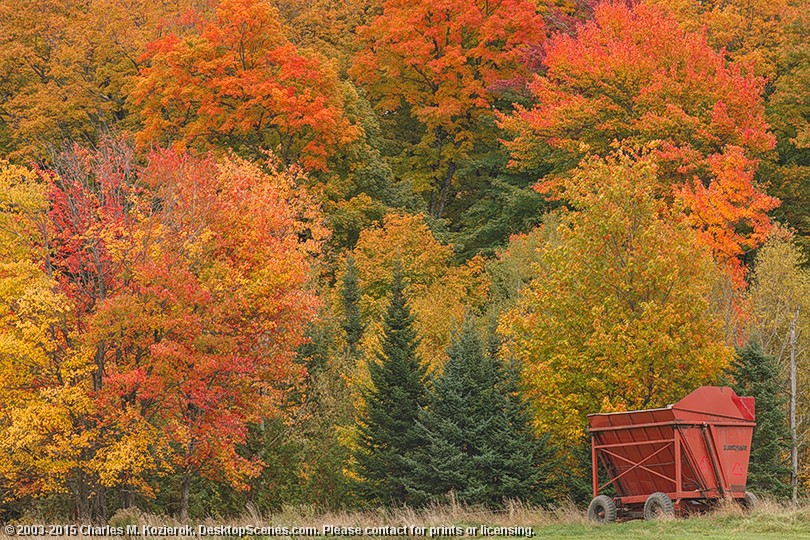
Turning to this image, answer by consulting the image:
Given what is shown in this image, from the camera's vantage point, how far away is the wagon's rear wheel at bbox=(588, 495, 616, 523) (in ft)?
84.5

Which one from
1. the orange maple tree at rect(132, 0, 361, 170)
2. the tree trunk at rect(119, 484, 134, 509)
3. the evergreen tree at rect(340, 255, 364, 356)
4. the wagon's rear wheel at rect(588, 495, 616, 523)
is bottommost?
the tree trunk at rect(119, 484, 134, 509)

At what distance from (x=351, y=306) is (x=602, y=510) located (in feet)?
81.5

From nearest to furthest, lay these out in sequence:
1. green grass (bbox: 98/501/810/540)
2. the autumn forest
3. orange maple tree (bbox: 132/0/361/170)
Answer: green grass (bbox: 98/501/810/540)
the autumn forest
orange maple tree (bbox: 132/0/361/170)

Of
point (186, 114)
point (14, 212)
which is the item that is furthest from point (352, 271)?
point (14, 212)

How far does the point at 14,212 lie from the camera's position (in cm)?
3431

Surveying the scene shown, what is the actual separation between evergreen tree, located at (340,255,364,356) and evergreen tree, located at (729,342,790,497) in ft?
65.5

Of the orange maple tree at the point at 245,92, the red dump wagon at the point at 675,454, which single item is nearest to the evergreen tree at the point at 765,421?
the red dump wagon at the point at 675,454

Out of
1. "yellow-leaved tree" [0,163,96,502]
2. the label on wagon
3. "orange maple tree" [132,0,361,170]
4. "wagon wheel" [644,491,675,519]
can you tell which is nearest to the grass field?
"wagon wheel" [644,491,675,519]

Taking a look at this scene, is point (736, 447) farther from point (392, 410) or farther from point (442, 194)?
point (442, 194)

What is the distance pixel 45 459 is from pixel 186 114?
30273mm

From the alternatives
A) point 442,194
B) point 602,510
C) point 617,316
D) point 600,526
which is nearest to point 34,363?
point 602,510

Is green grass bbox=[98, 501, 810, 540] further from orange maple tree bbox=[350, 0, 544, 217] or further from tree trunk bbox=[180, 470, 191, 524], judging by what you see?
orange maple tree bbox=[350, 0, 544, 217]

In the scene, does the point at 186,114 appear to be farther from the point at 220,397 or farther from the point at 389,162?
the point at 220,397

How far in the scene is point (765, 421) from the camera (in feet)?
103
